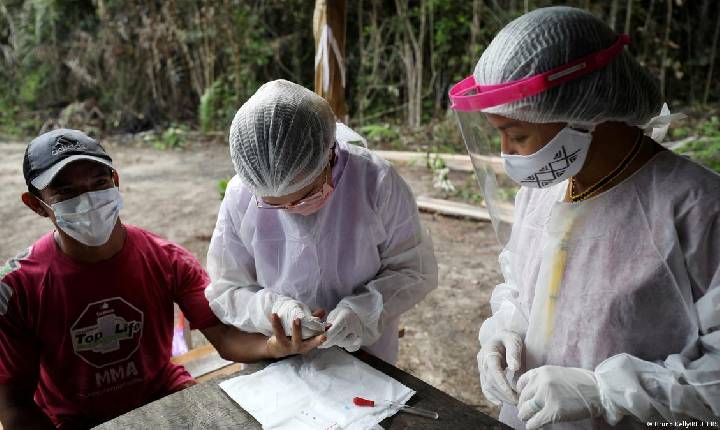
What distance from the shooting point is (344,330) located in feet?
5.52

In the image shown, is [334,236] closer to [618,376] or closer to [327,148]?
[327,148]

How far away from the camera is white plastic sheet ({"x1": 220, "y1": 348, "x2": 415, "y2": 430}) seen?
56.2 inches

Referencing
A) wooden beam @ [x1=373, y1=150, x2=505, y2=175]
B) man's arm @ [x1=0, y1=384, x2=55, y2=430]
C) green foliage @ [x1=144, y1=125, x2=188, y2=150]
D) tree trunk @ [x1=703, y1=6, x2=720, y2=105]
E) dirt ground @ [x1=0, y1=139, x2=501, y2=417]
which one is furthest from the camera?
green foliage @ [x1=144, y1=125, x2=188, y2=150]

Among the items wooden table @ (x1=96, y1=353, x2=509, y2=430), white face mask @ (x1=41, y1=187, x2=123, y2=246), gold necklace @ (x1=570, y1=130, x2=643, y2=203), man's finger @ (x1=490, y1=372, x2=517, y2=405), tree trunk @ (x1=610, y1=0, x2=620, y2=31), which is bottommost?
wooden table @ (x1=96, y1=353, x2=509, y2=430)

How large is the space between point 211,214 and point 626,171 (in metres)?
5.28

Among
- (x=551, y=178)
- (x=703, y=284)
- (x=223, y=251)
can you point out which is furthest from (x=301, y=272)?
(x=703, y=284)

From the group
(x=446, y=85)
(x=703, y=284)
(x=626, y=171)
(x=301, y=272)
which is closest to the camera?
(x=703, y=284)

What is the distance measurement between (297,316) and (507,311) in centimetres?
68

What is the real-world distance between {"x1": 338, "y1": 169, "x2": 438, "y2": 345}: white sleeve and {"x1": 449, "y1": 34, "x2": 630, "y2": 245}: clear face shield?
13.5 inches

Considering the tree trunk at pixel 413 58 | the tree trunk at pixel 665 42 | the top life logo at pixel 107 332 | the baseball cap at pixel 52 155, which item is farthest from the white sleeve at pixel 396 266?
the tree trunk at pixel 413 58

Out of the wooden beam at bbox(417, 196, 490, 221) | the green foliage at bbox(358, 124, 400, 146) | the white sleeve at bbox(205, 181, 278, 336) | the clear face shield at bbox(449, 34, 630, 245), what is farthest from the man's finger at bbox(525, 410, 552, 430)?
the green foliage at bbox(358, 124, 400, 146)

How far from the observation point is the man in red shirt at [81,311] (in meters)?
1.82

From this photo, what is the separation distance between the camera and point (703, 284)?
120 centimetres

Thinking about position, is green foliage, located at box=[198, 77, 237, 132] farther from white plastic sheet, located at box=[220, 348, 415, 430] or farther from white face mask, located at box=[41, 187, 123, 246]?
white plastic sheet, located at box=[220, 348, 415, 430]
